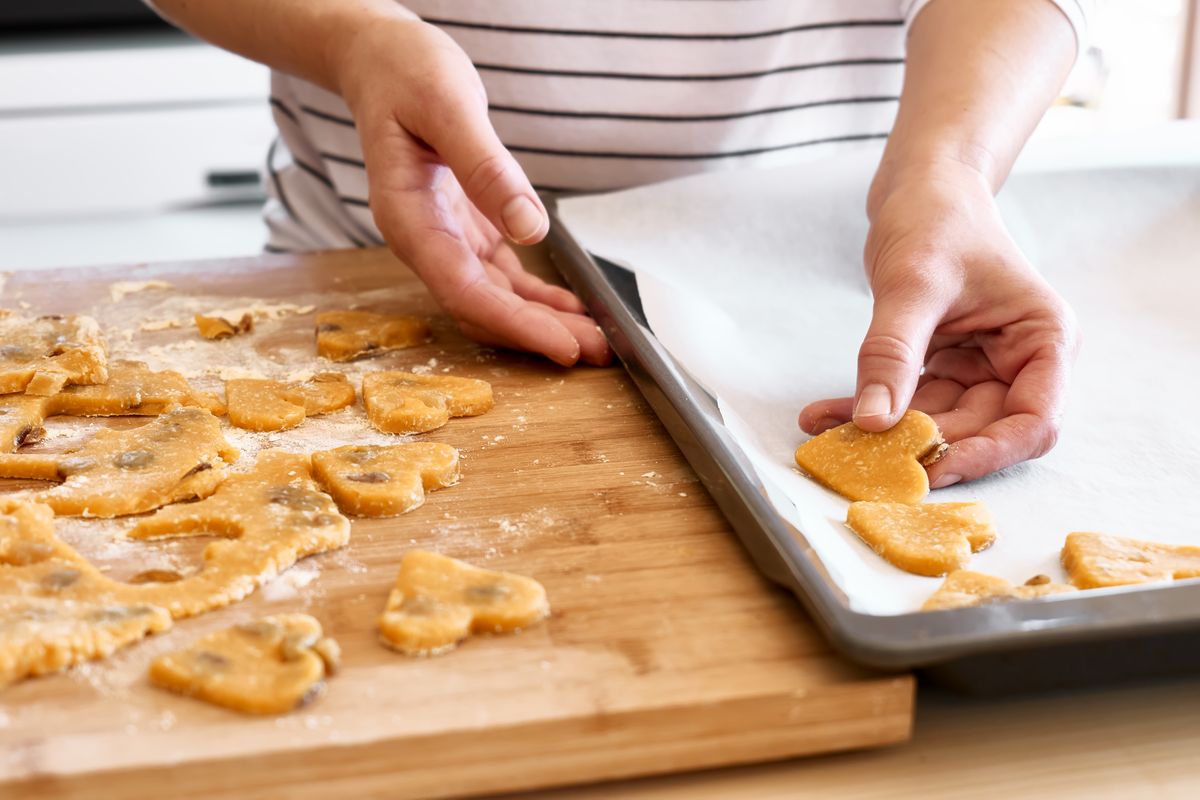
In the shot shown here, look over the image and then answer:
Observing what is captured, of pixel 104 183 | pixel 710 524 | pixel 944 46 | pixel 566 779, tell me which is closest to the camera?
pixel 566 779

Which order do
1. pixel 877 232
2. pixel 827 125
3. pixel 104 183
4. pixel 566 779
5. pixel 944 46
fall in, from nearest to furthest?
1. pixel 566 779
2. pixel 877 232
3. pixel 944 46
4. pixel 827 125
5. pixel 104 183

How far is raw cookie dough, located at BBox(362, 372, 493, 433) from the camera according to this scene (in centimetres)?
107

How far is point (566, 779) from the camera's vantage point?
0.68 m

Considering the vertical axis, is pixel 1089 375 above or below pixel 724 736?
below

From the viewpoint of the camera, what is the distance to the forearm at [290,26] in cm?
135

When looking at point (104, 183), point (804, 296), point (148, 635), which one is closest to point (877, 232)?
point (804, 296)

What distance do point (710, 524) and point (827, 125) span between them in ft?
3.19

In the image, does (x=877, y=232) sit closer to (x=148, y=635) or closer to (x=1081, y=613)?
(x=1081, y=613)

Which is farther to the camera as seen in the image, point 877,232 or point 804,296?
point 804,296

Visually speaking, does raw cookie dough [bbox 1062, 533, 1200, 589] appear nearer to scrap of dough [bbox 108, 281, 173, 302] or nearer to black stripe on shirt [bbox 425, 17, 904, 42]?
black stripe on shirt [bbox 425, 17, 904, 42]

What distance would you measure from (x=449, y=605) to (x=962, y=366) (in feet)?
1.96

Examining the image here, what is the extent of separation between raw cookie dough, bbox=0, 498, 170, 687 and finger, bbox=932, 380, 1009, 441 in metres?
0.65

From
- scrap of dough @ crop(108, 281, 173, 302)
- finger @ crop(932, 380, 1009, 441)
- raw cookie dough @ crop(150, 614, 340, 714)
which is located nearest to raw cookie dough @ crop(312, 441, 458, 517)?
raw cookie dough @ crop(150, 614, 340, 714)

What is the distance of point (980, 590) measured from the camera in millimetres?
779
